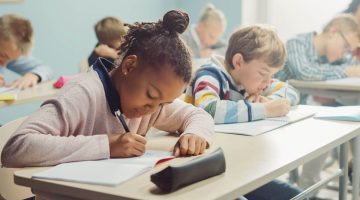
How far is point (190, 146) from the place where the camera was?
1401mm

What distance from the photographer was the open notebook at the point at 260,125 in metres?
1.70

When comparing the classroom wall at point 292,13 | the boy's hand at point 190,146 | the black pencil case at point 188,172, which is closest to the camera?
the black pencil case at point 188,172

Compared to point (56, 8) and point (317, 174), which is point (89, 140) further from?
point (56, 8)

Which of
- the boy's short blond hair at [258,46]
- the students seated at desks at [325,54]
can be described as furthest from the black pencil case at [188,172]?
the students seated at desks at [325,54]

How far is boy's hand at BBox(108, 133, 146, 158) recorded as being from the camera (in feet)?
4.34

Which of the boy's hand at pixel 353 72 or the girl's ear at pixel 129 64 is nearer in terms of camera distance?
the girl's ear at pixel 129 64

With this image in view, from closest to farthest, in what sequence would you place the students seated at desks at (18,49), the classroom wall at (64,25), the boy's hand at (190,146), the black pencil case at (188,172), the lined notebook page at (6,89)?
the black pencil case at (188,172) < the boy's hand at (190,146) < the lined notebook page at (6,89) < the students seated at desks at (18,49) < the classroom wall at (64,25)

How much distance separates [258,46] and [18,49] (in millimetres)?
1826

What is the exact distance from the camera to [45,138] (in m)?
1.25

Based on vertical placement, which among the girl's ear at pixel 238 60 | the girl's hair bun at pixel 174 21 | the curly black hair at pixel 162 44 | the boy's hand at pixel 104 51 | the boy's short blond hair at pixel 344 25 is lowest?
the boy's hand at pixel 104 51

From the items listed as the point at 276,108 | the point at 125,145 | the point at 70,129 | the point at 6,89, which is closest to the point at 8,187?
the point at 70,129

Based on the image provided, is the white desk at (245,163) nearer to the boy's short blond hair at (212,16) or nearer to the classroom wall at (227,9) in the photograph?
the boy's short blond hair at (212,16)

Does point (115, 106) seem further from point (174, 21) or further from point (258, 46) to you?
point (258, 46)

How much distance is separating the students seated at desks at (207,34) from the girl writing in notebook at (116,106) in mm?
3307
